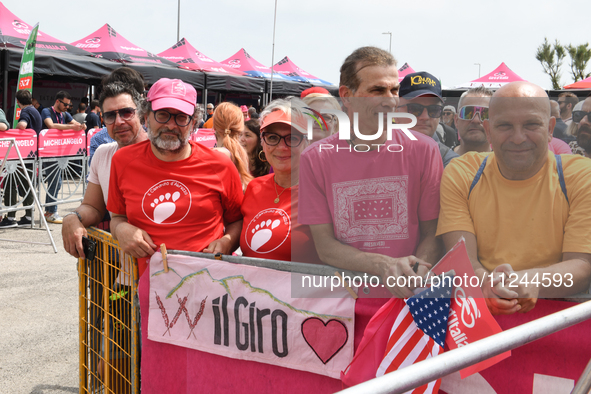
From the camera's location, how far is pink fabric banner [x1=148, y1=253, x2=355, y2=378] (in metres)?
2.00

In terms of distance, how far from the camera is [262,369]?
2168 millimetres

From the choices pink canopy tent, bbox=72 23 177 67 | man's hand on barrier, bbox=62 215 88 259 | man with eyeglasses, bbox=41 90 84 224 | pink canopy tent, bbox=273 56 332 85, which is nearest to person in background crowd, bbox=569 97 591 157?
man's hand on barrier, bbox=62 215 88 259

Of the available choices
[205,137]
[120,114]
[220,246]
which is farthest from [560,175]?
[205,137]

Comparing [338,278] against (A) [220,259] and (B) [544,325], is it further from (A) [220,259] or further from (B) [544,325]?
(B) [544,325]

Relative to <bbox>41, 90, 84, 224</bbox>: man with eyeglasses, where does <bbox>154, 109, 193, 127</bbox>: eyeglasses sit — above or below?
above

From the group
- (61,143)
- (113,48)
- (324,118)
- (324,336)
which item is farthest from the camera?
Answer: (113,48)

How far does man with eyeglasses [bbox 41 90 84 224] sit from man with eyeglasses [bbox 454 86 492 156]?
754 cm

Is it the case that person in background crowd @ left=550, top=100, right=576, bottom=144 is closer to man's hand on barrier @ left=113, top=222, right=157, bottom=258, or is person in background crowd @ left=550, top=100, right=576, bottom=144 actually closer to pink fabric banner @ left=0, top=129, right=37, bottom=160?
man's hand on barrier @ left=113, top=222, right=157, bottom=258

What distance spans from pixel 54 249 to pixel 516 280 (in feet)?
21.7

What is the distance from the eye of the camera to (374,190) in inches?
72.7

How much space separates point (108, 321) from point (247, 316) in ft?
3.14

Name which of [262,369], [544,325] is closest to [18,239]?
[262,369]

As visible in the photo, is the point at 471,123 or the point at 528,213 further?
the point at 471,123

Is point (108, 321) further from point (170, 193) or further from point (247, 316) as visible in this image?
point (247, 316)
